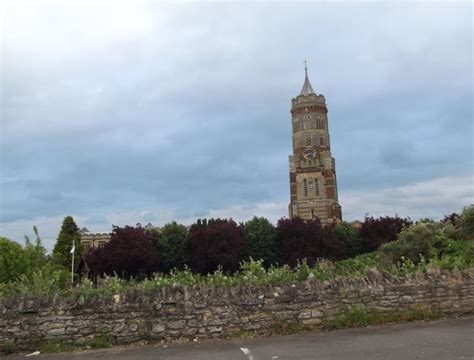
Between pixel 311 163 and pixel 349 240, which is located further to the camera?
pixel 311 163

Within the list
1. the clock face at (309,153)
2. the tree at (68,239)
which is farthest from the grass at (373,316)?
the clock face at (309,153)

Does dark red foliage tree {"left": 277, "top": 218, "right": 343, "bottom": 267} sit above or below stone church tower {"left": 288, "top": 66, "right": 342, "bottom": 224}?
below

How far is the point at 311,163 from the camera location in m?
93.7

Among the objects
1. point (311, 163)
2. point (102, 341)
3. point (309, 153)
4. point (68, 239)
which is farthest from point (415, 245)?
point (309, 153)

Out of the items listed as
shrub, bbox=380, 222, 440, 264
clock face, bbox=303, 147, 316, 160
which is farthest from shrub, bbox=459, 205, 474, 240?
clock face, bbox=303, 147, 316, 160

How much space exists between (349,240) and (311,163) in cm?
4676

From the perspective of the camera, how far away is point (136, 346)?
734cm

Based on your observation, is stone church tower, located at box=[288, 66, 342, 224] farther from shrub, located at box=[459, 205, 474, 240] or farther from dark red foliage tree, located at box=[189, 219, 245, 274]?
shrub, located at box=[459, 205, 474, 240]

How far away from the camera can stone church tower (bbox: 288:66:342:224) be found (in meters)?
89.8

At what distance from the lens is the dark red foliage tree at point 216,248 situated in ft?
128

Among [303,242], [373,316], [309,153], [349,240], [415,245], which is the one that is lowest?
[373,316]

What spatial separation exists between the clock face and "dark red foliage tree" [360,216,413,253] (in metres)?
46.8

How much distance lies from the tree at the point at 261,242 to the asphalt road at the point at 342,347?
34.4 metres

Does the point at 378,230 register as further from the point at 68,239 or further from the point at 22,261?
the point at 22,261
